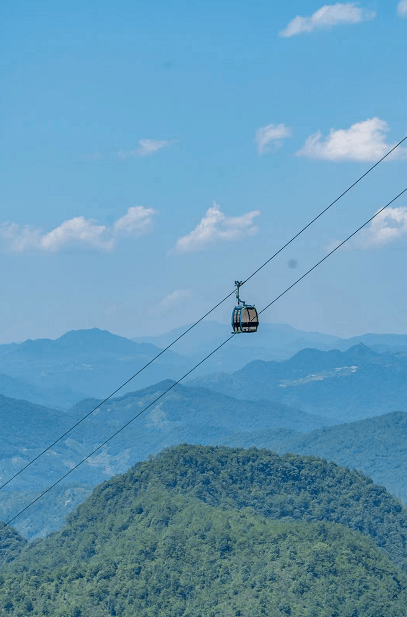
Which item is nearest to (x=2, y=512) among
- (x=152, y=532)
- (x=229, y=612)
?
(x=152, y=532)

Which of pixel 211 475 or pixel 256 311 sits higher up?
pixel 256 311

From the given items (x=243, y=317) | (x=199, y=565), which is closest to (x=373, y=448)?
(x=199, y=565)

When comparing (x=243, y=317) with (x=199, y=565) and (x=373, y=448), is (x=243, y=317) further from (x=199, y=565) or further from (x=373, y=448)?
(x=373, y=448)

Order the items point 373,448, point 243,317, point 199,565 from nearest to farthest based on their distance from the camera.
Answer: point 243,317, point 199,565, point 373,448

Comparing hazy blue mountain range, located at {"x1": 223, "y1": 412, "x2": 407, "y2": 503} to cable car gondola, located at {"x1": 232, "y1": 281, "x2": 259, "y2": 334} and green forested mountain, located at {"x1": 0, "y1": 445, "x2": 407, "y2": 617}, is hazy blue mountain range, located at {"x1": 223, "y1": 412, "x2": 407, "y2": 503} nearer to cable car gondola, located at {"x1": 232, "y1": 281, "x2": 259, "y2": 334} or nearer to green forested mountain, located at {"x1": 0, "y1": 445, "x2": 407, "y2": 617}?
green forested mountain, located at {"x1": 0, "y1": 445, "x2": 407, "y2": 617}

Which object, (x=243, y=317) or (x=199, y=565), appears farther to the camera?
(x=199, y=565)

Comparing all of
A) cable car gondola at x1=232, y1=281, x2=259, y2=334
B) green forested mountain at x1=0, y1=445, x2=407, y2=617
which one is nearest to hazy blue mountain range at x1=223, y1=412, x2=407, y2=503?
green forested mountain at x1=0, y1=445, x2=407, y2=617

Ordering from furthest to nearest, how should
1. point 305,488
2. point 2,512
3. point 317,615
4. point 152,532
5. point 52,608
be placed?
point 2,512 < point 305,488 < point 152,532 < point 52,608 < point 317,615

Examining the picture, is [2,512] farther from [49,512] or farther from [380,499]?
[380,499]
